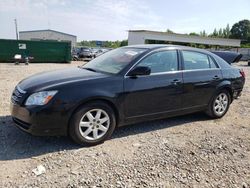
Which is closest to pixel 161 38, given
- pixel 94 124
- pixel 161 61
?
pixel 161 61

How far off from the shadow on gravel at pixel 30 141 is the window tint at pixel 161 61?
1.13 meters

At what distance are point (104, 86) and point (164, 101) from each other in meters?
1.24

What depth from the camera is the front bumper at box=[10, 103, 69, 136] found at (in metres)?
3.61

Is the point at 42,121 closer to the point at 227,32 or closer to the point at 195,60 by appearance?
the point at 195,60

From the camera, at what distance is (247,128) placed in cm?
525

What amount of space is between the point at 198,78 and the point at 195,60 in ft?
1.30

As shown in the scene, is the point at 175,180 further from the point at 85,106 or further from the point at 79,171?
the point at 85,106

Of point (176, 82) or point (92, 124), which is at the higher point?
point (176, 82)

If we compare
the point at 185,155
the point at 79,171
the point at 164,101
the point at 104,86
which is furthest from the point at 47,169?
the point at 164,101

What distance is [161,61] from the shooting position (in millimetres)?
4754

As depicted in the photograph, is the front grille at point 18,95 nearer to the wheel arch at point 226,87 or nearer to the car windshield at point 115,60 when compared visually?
the car windshield at point 115,60

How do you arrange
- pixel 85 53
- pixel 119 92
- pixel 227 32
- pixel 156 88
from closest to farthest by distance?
pixel 119 92
pixel 156 88
pixel 85 53
pixel 227 32

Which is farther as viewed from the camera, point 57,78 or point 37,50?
point 37,50

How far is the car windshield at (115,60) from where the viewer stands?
445cm
